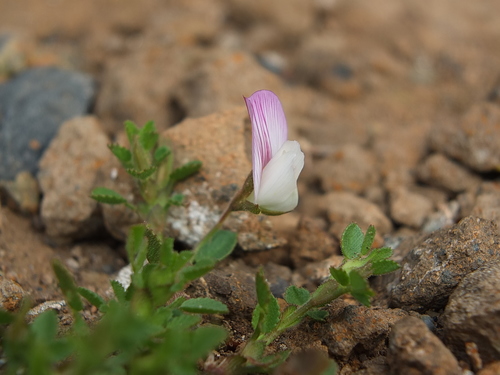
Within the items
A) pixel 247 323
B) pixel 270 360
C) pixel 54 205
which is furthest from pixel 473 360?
pixel 54 205

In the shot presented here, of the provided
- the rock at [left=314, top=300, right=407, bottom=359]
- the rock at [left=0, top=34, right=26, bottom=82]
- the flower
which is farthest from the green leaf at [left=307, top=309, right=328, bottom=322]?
the rock at [left=0, top=34, right=26, bottom=82]

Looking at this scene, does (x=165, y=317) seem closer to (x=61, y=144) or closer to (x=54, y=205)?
(x=54, y=205)

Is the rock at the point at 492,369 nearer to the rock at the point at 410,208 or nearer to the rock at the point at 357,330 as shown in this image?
the rock at the point at 357,330

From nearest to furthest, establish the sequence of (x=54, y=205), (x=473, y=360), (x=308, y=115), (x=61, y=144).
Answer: (x=473, y=360) → (x=54, y=205) → (x=61, y=144) → (x=308, y=115)

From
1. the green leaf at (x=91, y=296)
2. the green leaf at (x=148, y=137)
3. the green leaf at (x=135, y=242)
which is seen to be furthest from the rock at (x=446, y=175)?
the green leaf at (x=91, y=296)

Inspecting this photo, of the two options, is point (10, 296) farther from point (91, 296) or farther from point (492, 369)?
point (492, 369)

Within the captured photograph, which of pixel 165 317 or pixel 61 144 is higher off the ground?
pixel 165 317
